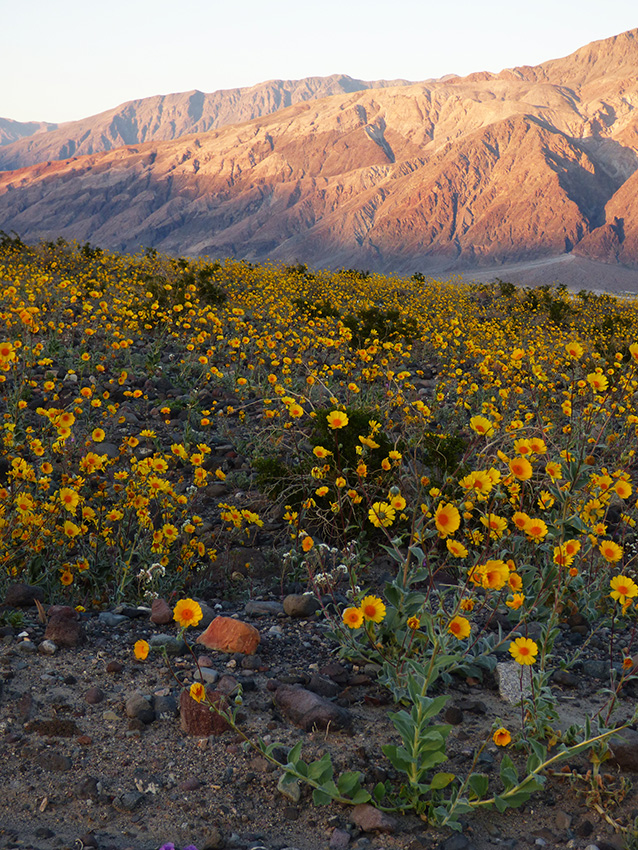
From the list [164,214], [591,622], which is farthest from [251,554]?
[164,214]

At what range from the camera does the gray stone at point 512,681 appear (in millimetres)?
2428

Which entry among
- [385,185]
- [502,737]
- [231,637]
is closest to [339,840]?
[502,737]

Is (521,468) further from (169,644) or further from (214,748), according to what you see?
(169,644)

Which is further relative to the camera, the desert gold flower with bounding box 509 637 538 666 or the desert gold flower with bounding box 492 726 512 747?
the desert gold flower with bounding box 509 637 538 666

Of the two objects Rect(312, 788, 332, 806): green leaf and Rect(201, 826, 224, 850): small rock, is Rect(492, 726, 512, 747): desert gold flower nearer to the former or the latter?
Rect(312, 788, 332, 806): green leaf

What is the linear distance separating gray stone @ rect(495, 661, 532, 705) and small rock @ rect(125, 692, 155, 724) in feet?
4.39

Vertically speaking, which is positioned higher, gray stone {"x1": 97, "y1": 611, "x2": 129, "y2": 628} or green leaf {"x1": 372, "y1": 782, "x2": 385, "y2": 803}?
gray stone {"x1": 97, "y1": 611, "x2": 129, "y2": 628}

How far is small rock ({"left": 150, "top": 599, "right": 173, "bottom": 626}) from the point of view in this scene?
2807 mm

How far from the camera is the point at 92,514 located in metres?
3.05

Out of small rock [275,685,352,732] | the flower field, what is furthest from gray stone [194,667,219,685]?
the flower field

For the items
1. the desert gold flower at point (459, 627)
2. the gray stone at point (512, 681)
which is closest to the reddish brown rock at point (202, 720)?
the desert gold flower at point (459, 627)

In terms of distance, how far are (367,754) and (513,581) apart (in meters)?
0.75

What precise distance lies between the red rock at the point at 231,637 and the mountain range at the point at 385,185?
81236mm

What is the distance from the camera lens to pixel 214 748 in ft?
6.82
